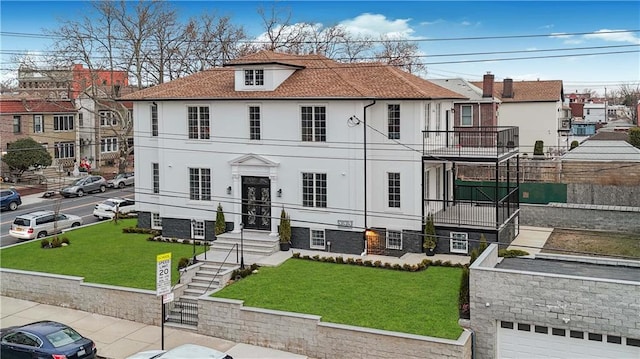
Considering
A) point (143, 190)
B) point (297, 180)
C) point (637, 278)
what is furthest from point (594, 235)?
point (143, 190)

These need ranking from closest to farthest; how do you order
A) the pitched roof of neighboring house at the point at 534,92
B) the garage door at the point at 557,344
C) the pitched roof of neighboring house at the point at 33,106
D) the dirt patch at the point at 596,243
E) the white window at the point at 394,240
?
1. the garage door at the point at 557,344
2. the white window at the point at 394,240
3. the dirt patch at the point at 596,243
4. the pitched roof of neighboring house at the point at 33,106
5. the pitched roof of neighboring house at the point at 534,92

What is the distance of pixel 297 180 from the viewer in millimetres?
28562

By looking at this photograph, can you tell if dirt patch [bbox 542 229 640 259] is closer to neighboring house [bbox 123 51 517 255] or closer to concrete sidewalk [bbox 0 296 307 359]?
neighboring house [bbox 123 51 517 255]

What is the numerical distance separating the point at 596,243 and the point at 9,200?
114ft

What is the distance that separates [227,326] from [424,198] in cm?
1051

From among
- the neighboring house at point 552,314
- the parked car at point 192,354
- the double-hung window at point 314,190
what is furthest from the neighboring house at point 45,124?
the neighboring house at point 552,314

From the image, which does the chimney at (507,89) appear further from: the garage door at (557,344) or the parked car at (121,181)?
the garage door at (557,344)

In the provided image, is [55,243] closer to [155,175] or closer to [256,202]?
[155,175]

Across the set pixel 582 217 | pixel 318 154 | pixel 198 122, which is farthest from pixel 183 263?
pixel 582 217

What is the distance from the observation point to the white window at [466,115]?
160 feet

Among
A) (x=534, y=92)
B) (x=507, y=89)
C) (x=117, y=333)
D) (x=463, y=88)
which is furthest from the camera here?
(x=534, y=92)

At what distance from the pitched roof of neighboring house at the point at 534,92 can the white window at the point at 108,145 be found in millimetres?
36914

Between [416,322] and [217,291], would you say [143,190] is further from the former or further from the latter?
[416,322]

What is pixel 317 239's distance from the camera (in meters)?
28.5
